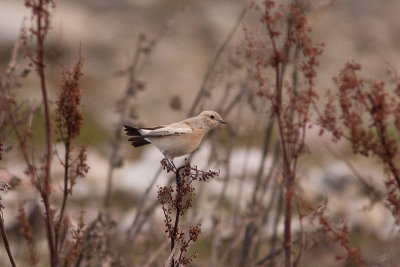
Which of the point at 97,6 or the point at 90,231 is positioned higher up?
the point at 97,6

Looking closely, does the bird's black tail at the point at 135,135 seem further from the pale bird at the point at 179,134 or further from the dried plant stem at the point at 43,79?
the dried plant stem at the point at 43,79

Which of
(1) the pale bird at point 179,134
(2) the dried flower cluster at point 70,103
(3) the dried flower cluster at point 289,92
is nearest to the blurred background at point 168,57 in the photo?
(3) the dried flower cluster at point 289,92

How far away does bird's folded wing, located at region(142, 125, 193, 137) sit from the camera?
1683mm

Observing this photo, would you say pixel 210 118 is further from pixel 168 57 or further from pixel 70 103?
pixel 168 57

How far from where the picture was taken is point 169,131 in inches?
66.3

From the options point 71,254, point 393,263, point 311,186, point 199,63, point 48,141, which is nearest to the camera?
point 48,141

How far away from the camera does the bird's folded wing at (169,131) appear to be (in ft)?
5.52

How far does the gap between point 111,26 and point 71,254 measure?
13502 mm

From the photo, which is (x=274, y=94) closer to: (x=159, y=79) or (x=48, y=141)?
(x=48, y=141)

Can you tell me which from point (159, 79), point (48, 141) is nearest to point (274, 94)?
point (48, 141)

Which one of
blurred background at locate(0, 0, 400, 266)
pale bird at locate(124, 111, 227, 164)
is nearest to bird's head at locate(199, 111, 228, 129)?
pale bird at locate(124, 111, 227, 164)

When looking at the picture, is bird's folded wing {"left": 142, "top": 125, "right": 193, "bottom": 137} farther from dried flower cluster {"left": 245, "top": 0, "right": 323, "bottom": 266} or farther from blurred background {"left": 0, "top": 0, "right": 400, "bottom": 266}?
blurred background {"left": 0, "top": 0, "right": 400, "bottom": 266}

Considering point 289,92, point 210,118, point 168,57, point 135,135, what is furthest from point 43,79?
point 168,57

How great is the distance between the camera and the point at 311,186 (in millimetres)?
8086
